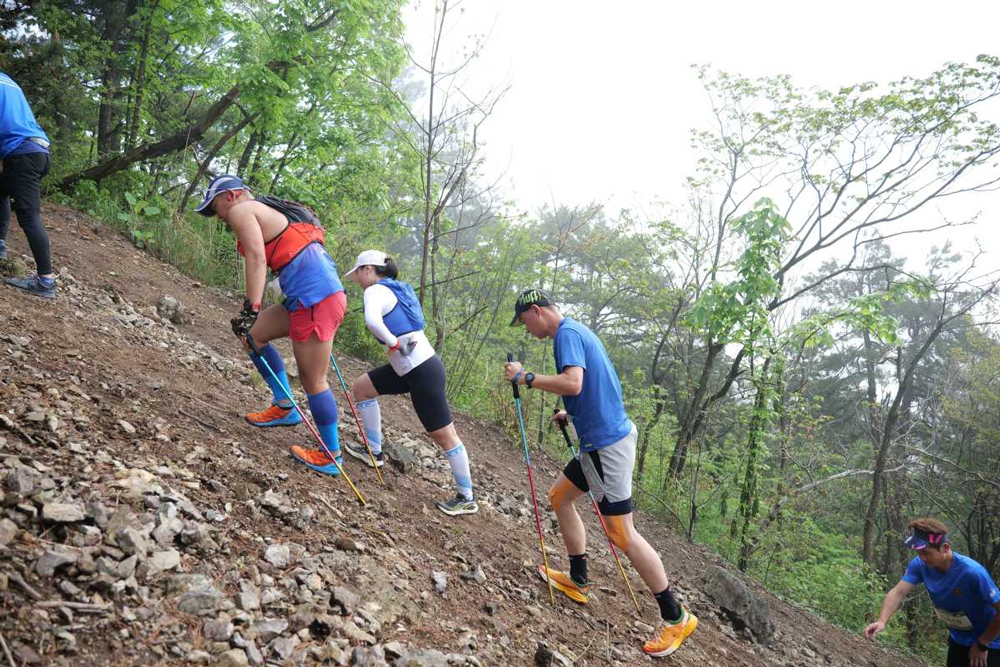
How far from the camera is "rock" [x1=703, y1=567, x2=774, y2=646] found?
5.66 meters

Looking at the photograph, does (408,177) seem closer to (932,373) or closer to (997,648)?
(997,648)

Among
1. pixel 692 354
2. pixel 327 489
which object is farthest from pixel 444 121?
pixel 692 354

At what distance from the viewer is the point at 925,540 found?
4.77m

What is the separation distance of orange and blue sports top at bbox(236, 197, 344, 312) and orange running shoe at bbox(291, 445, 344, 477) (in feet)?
3.41

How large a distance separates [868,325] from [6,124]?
10.2 m

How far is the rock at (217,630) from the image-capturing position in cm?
228

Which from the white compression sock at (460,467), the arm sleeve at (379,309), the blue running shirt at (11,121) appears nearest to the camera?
the arm sleeve at (379,309)

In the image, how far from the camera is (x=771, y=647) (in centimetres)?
567

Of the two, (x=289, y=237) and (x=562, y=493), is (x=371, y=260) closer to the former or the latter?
(x=289, y=237)

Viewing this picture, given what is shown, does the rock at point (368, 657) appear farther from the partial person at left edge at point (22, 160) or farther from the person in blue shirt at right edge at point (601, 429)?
the partial person at left edge at point (22, 160)

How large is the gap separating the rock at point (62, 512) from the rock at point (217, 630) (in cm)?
76

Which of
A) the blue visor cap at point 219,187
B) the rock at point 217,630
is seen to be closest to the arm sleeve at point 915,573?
the rock at point 217,630

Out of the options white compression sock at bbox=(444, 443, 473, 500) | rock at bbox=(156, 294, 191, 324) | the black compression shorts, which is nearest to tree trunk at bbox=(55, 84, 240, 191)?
rock at bbox=(156, 294, 191, 324)

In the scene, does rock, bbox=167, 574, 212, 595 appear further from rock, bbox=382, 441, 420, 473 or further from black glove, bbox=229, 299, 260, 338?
rock, bbox=382, 441, 420, 473
